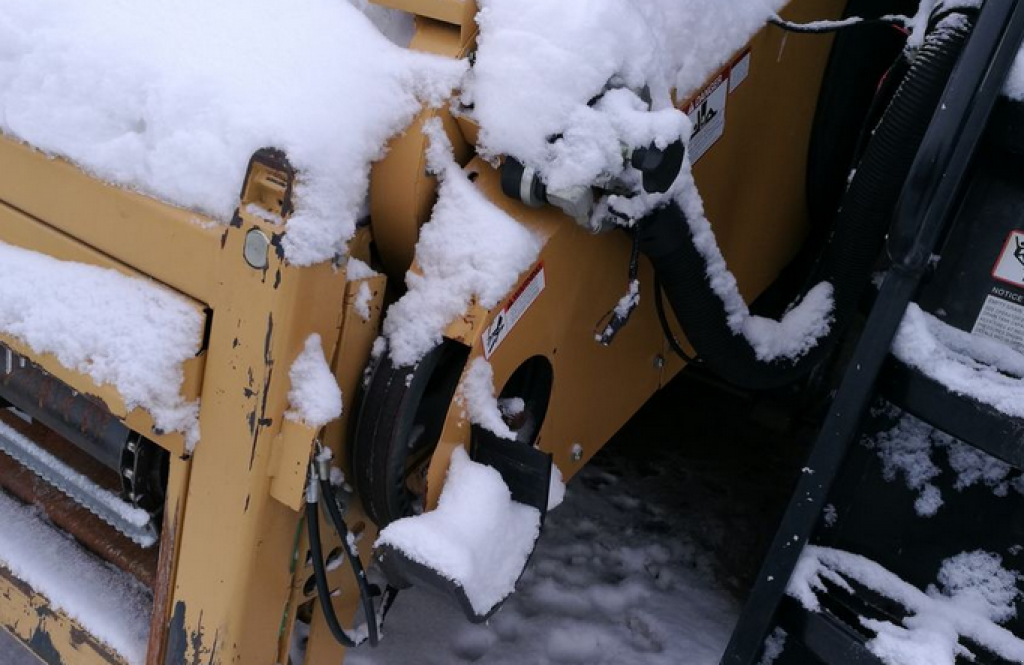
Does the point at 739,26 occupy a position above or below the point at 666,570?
above

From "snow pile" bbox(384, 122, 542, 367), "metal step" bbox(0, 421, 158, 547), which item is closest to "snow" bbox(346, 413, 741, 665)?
"metal step" bbox(0, 421, 158, 547)

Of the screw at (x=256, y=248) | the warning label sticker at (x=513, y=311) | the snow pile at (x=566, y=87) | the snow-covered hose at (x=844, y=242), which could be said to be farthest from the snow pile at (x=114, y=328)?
the snow-covered hose at (x=844, y=242)

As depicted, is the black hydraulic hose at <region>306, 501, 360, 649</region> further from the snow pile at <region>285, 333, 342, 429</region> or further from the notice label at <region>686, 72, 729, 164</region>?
the notice label at <region>686, 72, 729, 164</region>

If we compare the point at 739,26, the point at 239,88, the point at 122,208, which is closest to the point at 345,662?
the point at 122,208

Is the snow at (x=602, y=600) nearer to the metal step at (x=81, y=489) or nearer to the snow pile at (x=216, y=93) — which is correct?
the metal step at (x=81, y=489)

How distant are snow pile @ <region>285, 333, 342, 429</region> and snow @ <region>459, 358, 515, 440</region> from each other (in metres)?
0.17

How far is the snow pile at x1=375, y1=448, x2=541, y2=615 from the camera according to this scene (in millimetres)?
1201

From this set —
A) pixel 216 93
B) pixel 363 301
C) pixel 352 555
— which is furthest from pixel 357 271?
pixel 352 555

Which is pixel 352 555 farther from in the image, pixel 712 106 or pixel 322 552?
pixel 712 106

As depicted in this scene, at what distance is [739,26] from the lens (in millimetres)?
1491

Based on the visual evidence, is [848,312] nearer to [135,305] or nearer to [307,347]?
[307,347]

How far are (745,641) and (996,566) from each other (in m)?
0.34

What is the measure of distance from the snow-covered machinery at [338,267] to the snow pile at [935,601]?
0.17 ft

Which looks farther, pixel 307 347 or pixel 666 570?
pixel 666 570
